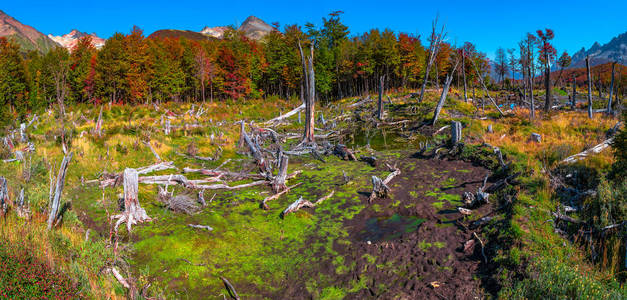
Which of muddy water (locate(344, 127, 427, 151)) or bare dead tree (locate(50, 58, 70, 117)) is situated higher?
bare dead tree (locate(50, 58, 70, 117))

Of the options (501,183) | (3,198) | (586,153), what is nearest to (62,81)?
(3,198)

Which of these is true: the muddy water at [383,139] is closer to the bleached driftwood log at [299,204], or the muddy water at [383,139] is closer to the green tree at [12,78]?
the bleached driftwood log at [299,204]

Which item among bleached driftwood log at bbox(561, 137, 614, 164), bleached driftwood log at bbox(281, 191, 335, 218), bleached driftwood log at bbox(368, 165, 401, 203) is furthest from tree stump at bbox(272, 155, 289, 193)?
bleached driftwood log at bbox(561, 137, 614, 164)

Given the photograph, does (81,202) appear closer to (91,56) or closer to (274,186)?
(274,186)

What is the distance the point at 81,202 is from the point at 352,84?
51.9 metres

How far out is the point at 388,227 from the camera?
7.73 meters

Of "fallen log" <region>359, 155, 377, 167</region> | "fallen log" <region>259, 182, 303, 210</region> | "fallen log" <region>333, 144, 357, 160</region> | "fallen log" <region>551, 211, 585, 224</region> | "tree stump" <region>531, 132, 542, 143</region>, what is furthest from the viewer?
"fallen log" <region>333, 144, 357, 160</region>

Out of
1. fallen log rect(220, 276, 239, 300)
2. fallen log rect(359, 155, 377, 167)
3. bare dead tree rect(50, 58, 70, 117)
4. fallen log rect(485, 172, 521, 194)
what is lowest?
fallen log rect(220, 276, 239, 300)

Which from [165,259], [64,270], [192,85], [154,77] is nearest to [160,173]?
[165,259]

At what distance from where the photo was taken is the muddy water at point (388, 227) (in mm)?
7246

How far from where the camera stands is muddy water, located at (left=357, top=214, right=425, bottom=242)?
7.25 m

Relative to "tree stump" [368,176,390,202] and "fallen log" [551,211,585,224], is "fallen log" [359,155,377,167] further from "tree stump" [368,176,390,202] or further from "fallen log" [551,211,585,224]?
"fallen log" [551,211,585,224]

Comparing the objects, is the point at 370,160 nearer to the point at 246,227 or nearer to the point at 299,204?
the point at 299,204

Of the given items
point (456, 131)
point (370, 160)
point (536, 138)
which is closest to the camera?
point (536, 138)
